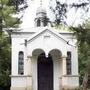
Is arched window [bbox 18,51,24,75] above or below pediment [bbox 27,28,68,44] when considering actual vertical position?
below

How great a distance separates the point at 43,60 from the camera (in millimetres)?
29422

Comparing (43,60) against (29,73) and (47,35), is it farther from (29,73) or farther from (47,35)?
(47,35)

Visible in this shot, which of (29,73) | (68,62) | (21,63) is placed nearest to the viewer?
(29,73)

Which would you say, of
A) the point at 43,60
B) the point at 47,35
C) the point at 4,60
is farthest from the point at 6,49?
the point at 47,35

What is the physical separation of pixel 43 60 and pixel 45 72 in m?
0.95

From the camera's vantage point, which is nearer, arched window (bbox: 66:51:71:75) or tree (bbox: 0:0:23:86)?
arched window (bbox: 66:51:71:75)

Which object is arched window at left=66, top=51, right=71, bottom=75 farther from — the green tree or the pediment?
the green tree

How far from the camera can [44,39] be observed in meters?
27.8

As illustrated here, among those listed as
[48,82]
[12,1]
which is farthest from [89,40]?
[48,82]

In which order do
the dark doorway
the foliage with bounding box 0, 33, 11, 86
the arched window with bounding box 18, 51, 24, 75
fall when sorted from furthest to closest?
the foliage with bounding box 0, 33, 11, 86
the dark doorway
the arched window with bounding box 18, 51, 24, 75

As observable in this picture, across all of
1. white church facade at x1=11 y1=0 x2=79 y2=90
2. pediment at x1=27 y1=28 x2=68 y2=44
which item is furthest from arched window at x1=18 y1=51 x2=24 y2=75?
pediment at x1=27 y1=28 x2=68 y2=44

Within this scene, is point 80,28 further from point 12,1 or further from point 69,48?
point 69,48

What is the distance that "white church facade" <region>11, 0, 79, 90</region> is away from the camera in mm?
27656

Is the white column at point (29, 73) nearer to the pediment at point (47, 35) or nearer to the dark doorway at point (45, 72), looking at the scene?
the pediment at point (47, 35)
